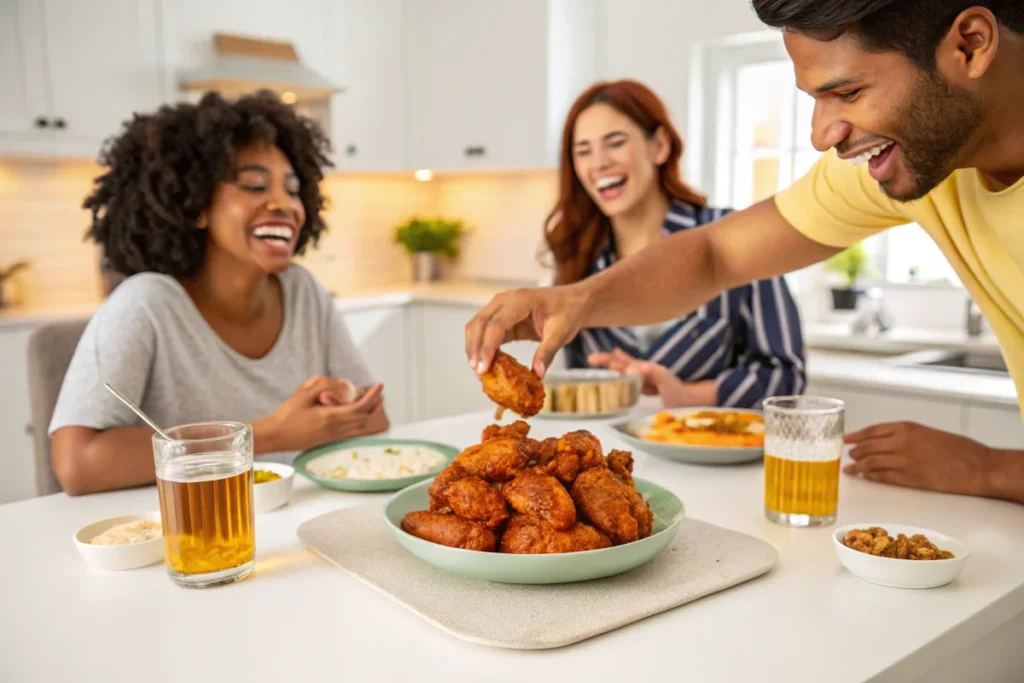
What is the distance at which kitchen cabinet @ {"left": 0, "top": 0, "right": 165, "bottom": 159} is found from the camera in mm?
3904

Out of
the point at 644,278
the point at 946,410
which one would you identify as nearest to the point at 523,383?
the point at 644,278

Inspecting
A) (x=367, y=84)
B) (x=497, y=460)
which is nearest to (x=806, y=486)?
(x=497, y=460)

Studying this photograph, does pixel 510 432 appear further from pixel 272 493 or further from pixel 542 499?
pixel 272 493

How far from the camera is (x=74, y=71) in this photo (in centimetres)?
408

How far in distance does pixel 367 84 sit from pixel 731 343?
3327 millimetres

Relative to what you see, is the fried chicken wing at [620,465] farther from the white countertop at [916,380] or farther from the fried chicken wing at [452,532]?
the white countertop at [916,380]

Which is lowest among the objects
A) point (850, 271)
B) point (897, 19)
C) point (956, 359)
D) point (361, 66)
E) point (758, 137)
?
point (956, 359)

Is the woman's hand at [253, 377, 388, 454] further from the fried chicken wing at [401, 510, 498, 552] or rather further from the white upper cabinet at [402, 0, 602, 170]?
the white upper cabinet at [402, 0, 602, 170]

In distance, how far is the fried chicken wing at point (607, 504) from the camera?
1.13 m

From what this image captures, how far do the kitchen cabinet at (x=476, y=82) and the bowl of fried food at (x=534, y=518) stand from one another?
3.84 metres

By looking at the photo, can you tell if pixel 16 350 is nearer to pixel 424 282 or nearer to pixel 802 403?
pixel 424 282

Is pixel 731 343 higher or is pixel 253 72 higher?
pixel 253 72

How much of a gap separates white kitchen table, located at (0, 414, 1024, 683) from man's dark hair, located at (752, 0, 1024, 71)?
666 millimetres

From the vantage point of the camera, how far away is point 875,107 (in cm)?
122
